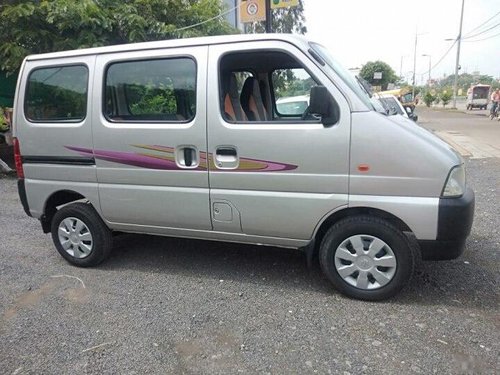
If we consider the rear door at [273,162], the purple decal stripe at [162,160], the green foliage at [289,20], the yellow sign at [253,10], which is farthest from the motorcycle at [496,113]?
the purple decal stripe at [162,160]

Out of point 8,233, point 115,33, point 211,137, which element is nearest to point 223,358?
point 211,137

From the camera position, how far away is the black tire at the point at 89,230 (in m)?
4.15

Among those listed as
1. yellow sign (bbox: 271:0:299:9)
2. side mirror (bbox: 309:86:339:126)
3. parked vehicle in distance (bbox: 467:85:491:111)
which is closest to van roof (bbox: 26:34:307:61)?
side mirror (bbox: 309:86:339:126)

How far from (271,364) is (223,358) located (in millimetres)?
315

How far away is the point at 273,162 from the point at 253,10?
20.3 feet

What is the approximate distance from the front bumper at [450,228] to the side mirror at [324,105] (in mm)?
969

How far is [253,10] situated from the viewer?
854cm

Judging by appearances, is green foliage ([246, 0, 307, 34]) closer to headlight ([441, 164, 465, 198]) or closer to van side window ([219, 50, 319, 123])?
van side window ([219, 50, 319, 123])

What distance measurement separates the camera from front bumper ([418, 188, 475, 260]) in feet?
9.98

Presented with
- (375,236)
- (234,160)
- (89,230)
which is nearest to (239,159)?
(234,160)

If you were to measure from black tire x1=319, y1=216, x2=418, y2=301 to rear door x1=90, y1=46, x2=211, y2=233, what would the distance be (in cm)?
106

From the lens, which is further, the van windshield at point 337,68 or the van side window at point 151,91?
the van side window at point 151,91

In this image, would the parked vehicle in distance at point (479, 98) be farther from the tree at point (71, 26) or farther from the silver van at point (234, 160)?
the silver van at point (234, 160)

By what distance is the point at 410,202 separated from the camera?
311cm
